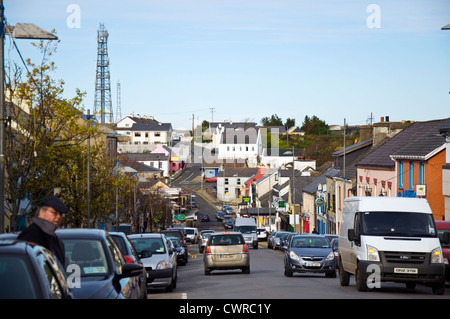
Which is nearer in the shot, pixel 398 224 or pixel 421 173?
pixel 398 224

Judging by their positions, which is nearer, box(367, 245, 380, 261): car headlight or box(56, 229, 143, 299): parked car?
box(56, 229, 143, 299): parked car

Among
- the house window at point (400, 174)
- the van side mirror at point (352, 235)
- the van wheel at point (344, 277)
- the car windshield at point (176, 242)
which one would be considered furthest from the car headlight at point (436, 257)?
the house window at point (400, 174)

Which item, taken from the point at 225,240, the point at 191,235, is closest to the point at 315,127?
the point at 191,235

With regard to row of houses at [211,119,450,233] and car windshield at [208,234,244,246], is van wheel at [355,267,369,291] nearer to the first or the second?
car windshield at [208,234,244,246]

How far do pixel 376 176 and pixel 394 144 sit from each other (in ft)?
9.77

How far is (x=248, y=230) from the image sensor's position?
5959 centimetres

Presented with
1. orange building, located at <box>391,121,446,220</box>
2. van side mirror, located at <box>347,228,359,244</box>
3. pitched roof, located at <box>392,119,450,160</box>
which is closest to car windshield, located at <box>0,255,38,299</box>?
van side mirror, located at <box>347,228,359,244</box>

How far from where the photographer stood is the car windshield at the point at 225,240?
27659mm

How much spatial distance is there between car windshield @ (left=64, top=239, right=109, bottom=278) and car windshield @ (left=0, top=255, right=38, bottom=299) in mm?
3438

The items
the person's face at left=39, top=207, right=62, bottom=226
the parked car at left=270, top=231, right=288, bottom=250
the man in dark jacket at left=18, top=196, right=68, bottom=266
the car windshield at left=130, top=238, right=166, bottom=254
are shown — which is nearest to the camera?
the man in dark jacket at left=18, top=196, right=68, bottom=266

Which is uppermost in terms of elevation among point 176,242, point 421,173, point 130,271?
point 421,173

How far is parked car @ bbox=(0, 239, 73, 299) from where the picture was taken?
20.8 feet

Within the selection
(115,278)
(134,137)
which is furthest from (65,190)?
(134,137)

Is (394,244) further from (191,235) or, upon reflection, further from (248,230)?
(191,235)
